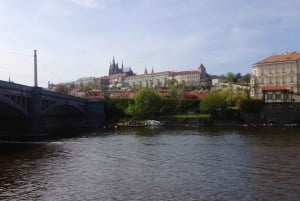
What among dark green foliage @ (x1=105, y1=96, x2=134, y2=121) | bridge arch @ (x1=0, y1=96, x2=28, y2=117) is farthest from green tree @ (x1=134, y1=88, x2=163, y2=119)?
bridge arch @ (x1=0, y1=96, x2=28, y2=117)

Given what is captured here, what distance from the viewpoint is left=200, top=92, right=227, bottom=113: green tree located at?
139 m

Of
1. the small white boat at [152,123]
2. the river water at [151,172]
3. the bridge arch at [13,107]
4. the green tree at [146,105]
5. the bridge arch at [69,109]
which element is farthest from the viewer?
the green tree at [146,105]

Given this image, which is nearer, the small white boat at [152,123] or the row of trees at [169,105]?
the small white boat at [152,123]

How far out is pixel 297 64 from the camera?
A: 173m

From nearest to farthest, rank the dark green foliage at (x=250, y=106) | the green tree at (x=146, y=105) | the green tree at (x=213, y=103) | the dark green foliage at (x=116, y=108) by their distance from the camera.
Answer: the dark green foliage at (x=250, y=106) < the green tree at (x=146, y=105) < the green tree at (x=213, y=103) < the dark green foliage at (x=116, y=108)

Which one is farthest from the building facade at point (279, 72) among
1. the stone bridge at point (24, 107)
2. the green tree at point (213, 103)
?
the stone bridge at point (24, 107)

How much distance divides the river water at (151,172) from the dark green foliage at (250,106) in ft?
233

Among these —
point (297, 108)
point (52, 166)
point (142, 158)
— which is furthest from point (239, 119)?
point (52, 166)

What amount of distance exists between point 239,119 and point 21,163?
316 ft

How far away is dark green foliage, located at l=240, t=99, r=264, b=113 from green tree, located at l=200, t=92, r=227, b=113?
5989 mm

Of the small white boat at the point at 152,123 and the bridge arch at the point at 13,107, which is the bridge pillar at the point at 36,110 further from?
the small white boat at the point at 152,123

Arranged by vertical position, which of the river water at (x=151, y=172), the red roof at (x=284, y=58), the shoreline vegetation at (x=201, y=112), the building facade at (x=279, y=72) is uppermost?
the red roof at (x=284, y=58)

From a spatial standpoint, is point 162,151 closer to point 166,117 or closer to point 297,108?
point 166,117

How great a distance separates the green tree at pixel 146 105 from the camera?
13862cm
